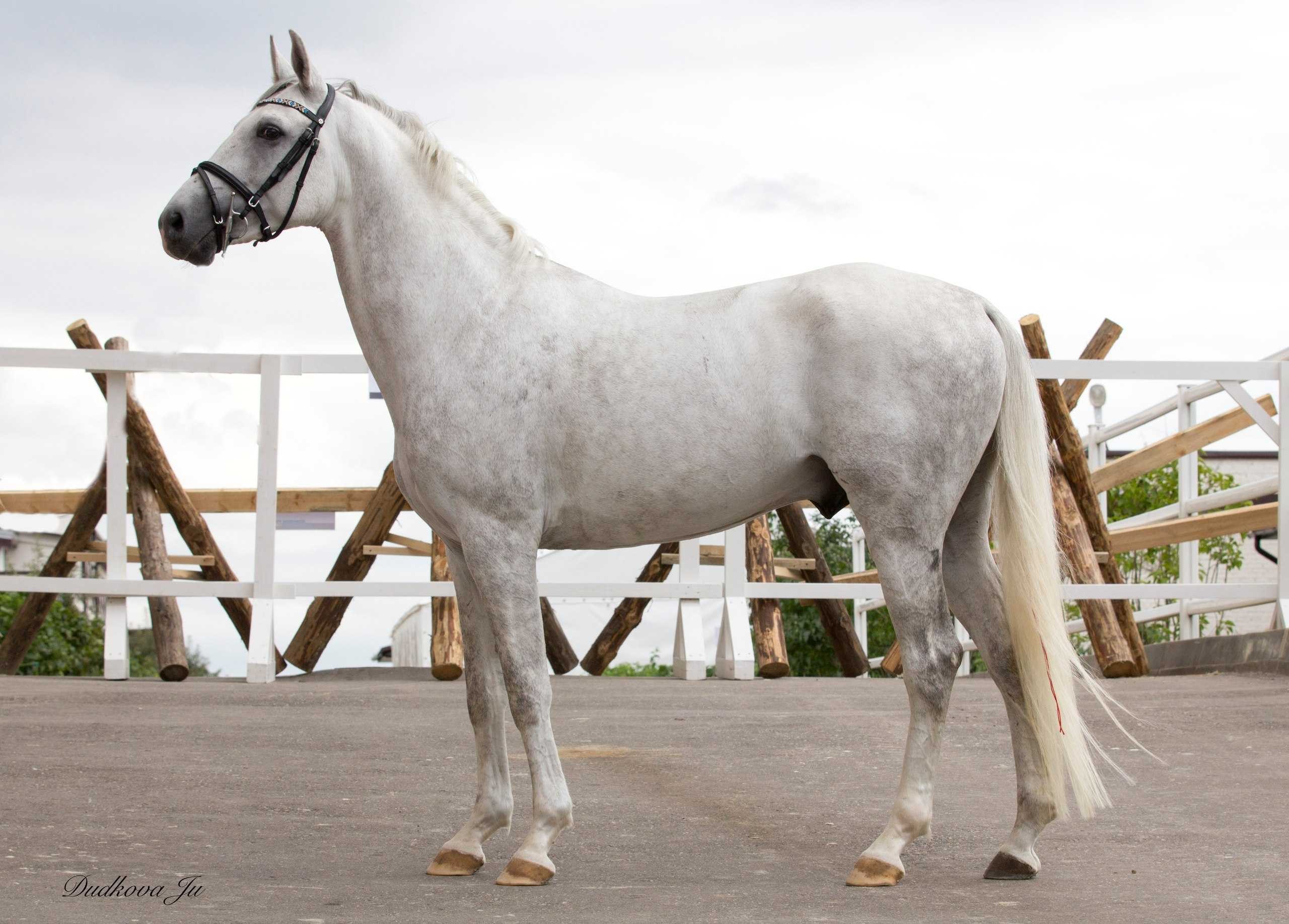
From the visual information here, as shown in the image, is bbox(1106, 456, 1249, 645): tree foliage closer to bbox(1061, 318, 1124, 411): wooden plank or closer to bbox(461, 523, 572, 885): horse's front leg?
bbox(1061, 318, 1124, 411): wooden plank

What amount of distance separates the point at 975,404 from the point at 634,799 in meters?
1.82

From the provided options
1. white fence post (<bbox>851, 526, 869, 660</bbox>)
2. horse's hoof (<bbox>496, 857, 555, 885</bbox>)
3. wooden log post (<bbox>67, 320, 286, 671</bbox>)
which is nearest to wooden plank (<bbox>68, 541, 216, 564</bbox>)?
wooden log post (<bbox>67, 320, 286, 671</bbox>)

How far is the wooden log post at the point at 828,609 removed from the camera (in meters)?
8.09

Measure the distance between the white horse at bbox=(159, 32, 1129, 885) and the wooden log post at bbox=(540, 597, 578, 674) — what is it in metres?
4.26

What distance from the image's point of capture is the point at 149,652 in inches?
971

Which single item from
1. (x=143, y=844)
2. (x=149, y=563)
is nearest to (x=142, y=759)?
(x=143, y=844)

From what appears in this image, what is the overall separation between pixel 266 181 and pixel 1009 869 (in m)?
2.74

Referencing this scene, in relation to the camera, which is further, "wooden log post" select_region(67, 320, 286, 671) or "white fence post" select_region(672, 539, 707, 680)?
"wooden log post" select_region(67, 320, 286, 671)

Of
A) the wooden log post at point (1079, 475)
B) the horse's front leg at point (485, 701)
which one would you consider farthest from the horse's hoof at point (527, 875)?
the wooden log post at point (1079, 475)

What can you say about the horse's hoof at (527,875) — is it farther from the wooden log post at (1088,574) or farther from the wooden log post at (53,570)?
the wooden log post at (53,570)

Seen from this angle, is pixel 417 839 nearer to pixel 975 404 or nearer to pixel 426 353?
pixel 426 353

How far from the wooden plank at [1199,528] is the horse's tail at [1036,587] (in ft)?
14.6

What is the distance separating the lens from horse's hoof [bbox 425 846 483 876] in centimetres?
349

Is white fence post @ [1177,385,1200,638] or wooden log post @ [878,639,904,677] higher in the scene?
white fence post @ [1177,385,1200,638]
